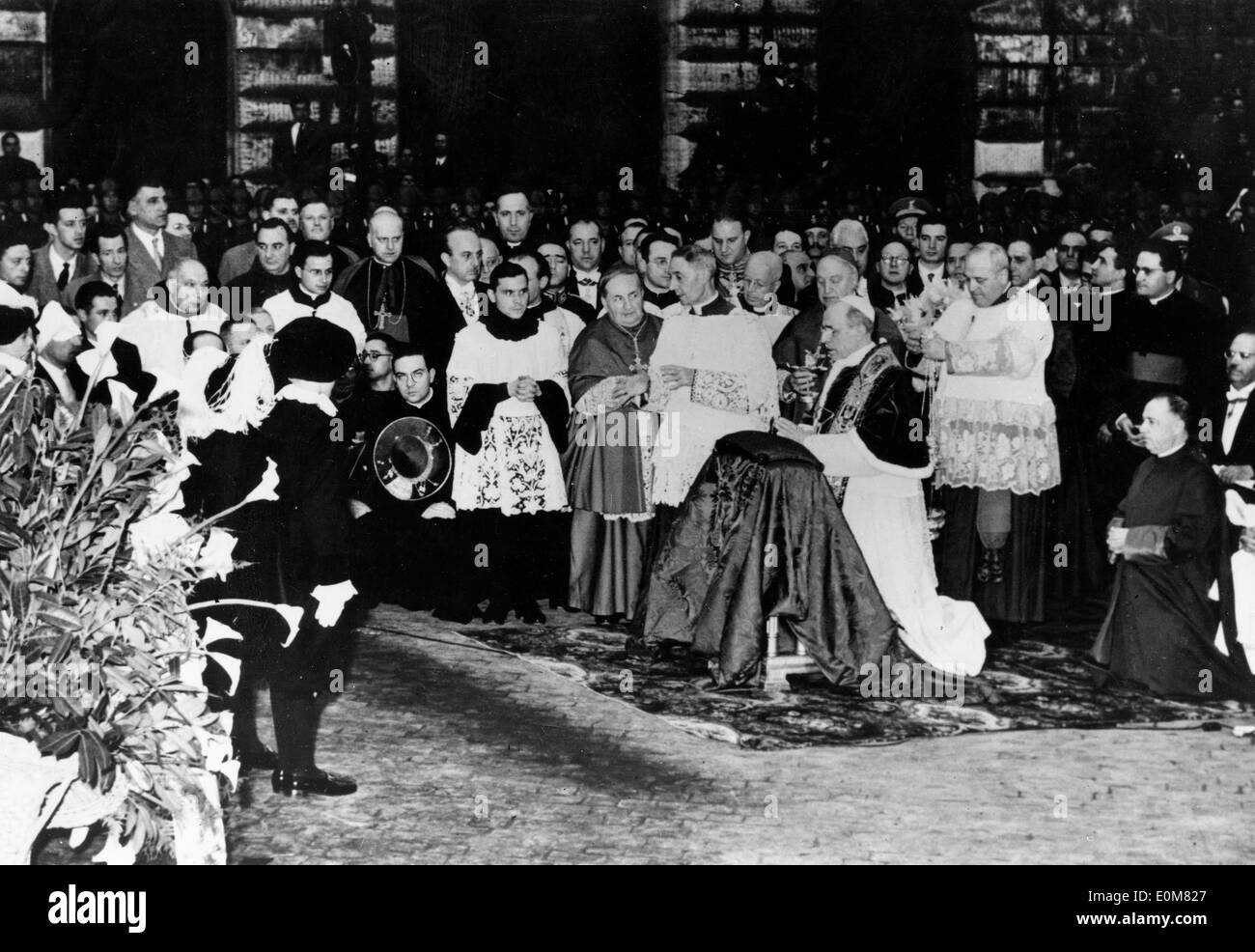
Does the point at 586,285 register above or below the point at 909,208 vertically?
below

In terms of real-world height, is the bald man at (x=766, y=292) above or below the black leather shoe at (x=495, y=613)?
above

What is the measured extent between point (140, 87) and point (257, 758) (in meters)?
3.58

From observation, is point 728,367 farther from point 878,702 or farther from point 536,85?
point 536,85

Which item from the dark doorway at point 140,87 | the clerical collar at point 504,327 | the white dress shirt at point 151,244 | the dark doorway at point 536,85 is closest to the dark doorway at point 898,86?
the dark doorway at point 536,85

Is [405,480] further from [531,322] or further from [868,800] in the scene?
[868,800]

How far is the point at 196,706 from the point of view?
5.09 metres

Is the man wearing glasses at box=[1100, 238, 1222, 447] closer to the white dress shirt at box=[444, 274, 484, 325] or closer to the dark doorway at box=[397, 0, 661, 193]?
the dark doorway at box=[397, 0, 661, 193]

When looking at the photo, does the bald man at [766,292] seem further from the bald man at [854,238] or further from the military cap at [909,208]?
the military cap at [909,208]

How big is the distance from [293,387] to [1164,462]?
359cm

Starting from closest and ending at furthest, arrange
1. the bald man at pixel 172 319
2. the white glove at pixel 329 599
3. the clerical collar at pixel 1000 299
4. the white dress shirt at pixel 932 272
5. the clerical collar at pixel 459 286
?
the white glove at pixel 329 599
the bald man at pixel 172 319
the clerical collar at pixel 1000 299
the clerical collar at pixel 459 286
the white dress shirt at pixel 932 272

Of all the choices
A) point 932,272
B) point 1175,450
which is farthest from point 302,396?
point 1175,450

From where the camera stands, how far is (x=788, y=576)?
295 inches

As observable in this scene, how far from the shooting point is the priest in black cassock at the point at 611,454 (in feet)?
27.7

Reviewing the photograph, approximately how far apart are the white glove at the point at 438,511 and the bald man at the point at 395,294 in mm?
744
